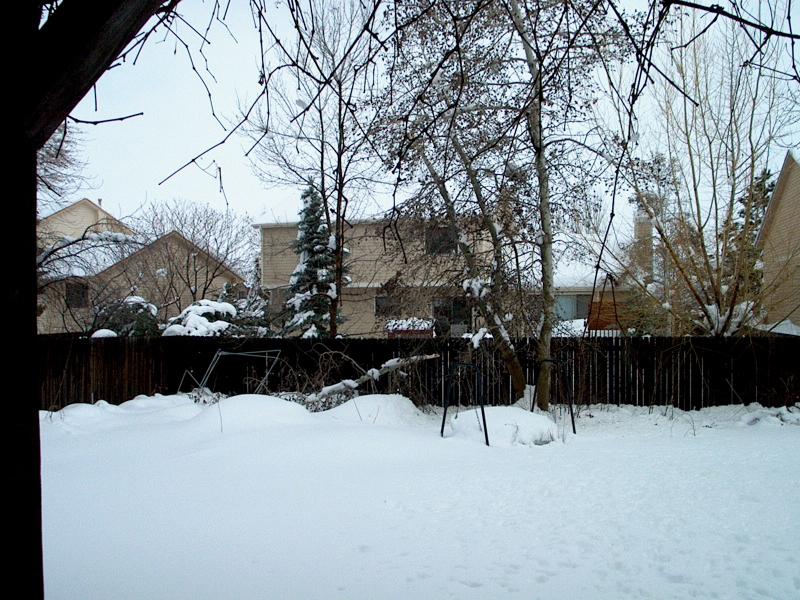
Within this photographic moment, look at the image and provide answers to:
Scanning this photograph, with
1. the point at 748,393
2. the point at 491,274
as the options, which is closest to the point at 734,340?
the point at 748,393

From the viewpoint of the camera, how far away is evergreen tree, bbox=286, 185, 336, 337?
14477 mm

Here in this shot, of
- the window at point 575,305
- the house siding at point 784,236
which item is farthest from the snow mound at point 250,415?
the window at point 575,305

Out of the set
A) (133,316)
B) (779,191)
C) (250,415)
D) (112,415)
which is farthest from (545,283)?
(133,316)

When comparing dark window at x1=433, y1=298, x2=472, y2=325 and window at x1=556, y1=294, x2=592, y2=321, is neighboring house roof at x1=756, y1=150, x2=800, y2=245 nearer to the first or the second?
window at x1=556, y1=294, x2=592, y2=321

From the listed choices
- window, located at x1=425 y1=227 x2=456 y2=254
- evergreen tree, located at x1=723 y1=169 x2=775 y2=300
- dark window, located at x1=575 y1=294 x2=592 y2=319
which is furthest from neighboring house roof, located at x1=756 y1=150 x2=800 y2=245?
window, located at x1=425 y1=227 x2=456 y2=254

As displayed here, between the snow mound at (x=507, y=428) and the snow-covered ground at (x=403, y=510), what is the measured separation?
0.03 metres

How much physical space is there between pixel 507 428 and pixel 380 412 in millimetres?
2205

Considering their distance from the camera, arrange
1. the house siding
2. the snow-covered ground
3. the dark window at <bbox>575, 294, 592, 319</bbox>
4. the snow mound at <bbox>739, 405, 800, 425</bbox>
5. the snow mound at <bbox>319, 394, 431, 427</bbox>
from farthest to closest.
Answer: the dark window at <bbox>575, 294, 592, 319</bbox>
the house siding
the snow mound at <bbox>739, 405, 800, 425</bbox>
the snow mound at <bbox>319, 394, 431, 427</bbox>
the snow-covered ground

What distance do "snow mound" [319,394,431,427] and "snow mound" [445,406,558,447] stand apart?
1.10 m

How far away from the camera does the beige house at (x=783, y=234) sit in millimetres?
12766

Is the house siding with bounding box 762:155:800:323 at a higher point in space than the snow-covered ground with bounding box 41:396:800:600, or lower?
higher

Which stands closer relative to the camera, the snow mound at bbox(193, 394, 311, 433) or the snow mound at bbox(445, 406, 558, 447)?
the snow mound at bbox(193, 394, 311, 433)

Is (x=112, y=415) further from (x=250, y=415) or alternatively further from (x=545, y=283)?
(x=545, y=283)

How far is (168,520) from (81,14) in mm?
3698
